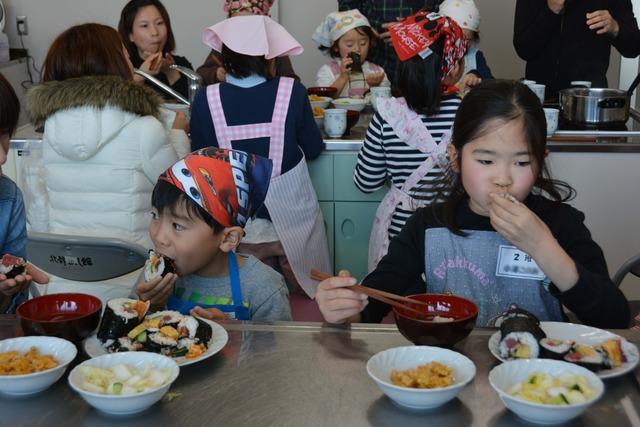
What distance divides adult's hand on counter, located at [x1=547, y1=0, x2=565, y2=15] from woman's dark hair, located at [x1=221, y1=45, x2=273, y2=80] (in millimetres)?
1466

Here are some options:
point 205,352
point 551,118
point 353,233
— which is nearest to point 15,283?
point 205,352

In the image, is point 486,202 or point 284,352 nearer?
point 284,352

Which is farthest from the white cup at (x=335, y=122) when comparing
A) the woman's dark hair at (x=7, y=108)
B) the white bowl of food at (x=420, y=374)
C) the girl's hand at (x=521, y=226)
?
the white bowl of food at (x=420, y=374)

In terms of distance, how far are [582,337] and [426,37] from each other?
54.3 inches

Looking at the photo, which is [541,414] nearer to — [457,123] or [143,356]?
[143,356]

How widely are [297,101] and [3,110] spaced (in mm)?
1169

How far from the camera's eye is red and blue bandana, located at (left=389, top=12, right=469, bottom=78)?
238 cm

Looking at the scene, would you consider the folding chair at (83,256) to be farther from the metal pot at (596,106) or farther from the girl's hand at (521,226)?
the metal pot at (596,106)

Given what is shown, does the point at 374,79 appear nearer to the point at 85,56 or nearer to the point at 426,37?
the point at 426,37

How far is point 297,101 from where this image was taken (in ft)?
8.59

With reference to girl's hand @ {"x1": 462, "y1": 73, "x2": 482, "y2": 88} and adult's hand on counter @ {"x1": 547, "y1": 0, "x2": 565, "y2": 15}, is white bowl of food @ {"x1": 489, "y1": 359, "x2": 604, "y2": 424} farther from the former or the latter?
adult's hand on counter @ {"x1": 547, "y1": 0, "x2": 565, "y2": 15}

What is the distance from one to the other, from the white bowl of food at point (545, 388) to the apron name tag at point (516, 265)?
0.46 metres

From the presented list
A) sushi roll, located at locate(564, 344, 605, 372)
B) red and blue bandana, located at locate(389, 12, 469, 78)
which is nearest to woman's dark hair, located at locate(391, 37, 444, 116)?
red and blue bandana, located at locate(389, 12, 469, 78)

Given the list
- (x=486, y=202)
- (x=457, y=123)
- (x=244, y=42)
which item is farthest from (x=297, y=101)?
(x=486, y=202)
